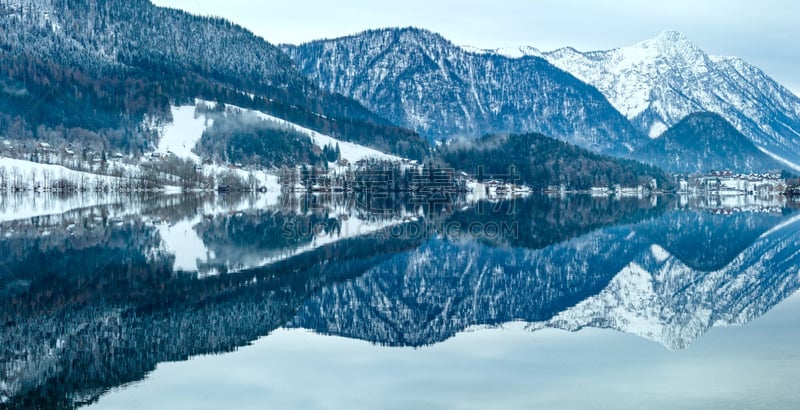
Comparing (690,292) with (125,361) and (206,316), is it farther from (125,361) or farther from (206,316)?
(125,361)

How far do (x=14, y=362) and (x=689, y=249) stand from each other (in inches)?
1757

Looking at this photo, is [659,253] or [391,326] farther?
[659,253]

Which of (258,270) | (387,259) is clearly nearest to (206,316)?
(258,270)

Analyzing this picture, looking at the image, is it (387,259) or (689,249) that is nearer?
(387,259)

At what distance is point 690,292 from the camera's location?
3481 cm

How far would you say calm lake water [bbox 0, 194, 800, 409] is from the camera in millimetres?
18484

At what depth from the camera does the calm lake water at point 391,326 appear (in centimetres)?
1848

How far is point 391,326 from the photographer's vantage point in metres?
26.5

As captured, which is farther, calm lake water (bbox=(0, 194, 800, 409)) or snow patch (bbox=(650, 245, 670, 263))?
snow patch (bbox=(650, 245, 670, 263))

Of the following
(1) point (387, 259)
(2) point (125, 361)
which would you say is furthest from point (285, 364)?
(1) point (387, 259)

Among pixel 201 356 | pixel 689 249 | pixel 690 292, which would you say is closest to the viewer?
pixel 201 356

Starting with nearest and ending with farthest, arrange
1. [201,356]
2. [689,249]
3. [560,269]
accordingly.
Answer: [201,356]
[560,269]
[689,249]

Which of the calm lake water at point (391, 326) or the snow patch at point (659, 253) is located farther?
the snow patch at point (659, 253)

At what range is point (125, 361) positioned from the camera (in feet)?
68.6
